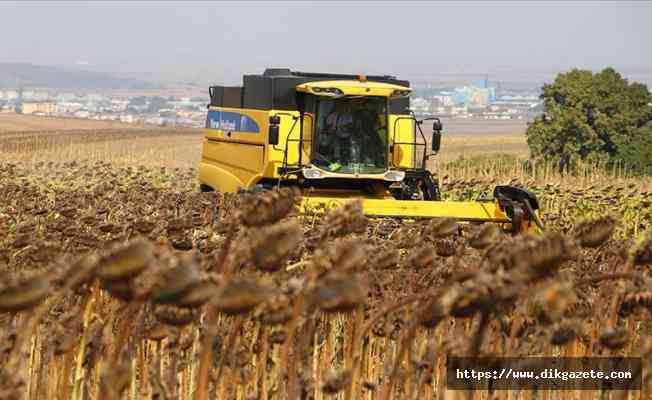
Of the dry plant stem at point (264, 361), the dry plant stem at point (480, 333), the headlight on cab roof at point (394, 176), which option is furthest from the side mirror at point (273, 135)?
the dry plant stem at point (480, 333)

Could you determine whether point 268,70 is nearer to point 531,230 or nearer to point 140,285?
point 531,230

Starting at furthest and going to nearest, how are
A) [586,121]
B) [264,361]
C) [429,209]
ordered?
[586,121]
[429,209]
[264,361]

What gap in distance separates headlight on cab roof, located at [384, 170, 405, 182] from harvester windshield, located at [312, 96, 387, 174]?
139 mm

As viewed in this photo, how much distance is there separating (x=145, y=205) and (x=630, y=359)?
18.0 feet

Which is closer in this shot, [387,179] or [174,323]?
[174,323]

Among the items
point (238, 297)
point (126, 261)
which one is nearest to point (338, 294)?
point (238, 297)

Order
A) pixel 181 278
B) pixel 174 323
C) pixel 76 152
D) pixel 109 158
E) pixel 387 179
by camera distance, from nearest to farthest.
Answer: pixel 181 278, pixel 174 323, pixel 387 179, pixel 109 158, pixel 76 152

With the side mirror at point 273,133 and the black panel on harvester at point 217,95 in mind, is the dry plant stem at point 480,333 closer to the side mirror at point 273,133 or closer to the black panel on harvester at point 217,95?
the side mirror at point 273,133

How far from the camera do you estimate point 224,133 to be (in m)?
18.9

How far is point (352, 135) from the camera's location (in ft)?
53.3

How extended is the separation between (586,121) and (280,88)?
65.7ft

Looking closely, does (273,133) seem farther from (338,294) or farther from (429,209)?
(338,294)

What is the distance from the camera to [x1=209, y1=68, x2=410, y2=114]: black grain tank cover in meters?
16.6

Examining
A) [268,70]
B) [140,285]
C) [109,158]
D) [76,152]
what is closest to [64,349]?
[140,285]
